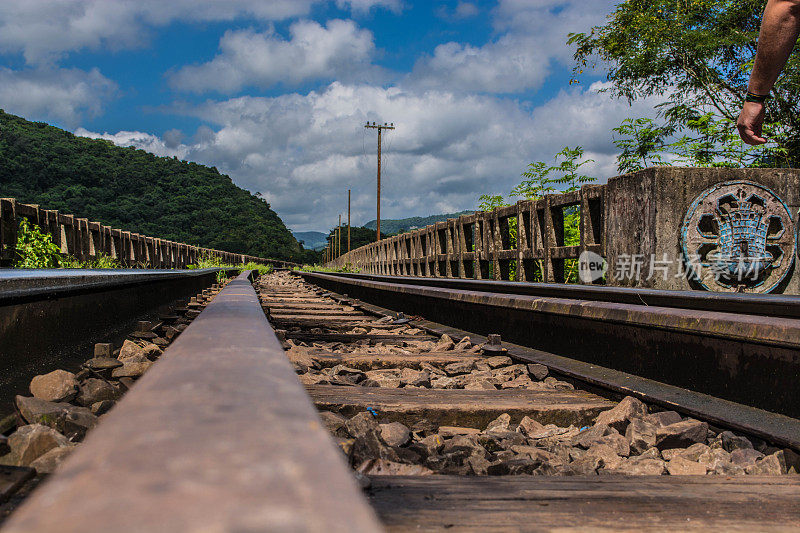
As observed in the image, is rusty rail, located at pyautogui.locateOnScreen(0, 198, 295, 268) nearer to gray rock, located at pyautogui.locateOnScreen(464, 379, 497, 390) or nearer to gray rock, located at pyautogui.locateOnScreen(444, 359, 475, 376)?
gray rock, located at pyautogui.locateOnScreen(444, 359, 475, 376)

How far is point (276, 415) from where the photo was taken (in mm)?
516

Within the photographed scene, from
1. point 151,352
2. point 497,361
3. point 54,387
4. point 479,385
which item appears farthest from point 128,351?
point 497,361

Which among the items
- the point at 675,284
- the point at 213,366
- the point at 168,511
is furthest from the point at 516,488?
the point at 675,284

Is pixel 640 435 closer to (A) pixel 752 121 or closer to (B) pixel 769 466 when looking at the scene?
(B) pixel 769 466

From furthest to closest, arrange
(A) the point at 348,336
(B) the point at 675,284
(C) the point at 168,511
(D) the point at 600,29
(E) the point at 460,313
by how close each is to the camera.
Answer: (D) the point at 600,29, (B) the point at 675,284, (E) the point at 460,313, (A) the point at 348,336, (C) the point at 168,511

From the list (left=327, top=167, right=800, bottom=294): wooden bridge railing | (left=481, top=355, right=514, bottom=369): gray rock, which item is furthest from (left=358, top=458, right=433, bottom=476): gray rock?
(left=327, top=167, right=800, bottom=294): wooden bridge railing

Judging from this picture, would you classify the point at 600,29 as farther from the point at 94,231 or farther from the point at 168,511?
the point at 168,511

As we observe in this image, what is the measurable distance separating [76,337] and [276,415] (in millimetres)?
3321

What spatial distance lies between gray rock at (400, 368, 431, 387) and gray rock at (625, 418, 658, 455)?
43.1 inches

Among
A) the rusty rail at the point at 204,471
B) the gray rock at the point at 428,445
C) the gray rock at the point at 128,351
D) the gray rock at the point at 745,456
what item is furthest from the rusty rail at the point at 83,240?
the rusty rail at the point at 204,471

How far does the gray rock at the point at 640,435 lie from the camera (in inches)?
72.1

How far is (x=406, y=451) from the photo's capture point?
5.48 ft

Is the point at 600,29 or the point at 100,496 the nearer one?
the point at 100,496

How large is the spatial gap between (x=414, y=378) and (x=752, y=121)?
2642mm
